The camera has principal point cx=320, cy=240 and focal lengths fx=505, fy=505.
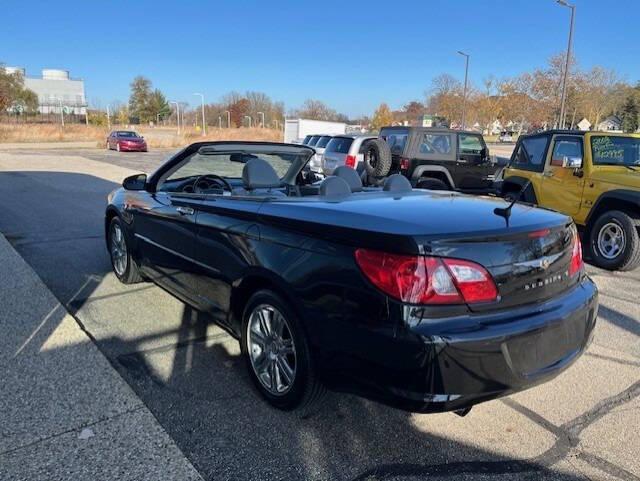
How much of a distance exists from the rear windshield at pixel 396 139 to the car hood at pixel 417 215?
26.4ft

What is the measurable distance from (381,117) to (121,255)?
66894 mm

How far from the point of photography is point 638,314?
4.77 metres

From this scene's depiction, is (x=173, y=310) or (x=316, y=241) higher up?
(x=316, y=241)

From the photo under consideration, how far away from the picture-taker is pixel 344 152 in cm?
1415

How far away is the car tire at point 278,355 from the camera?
8.89ft

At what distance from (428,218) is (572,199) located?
549 cm

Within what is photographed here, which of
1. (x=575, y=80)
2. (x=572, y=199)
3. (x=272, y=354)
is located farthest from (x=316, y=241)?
(x=575, y=80)

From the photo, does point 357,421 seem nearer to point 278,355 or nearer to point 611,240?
point 278,355

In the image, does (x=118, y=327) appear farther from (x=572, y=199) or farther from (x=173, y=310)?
(x=572, y=199)

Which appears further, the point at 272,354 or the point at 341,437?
the point at 272,354

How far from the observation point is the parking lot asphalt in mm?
2502

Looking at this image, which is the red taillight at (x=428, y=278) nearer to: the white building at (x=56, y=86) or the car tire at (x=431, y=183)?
the car tire at (x=431, y=183)

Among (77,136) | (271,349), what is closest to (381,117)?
(77,136)

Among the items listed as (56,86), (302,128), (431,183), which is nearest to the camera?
(431,183)
